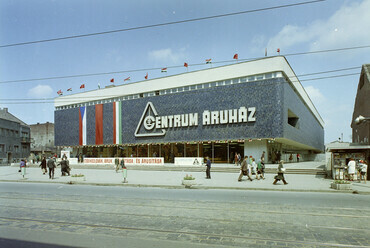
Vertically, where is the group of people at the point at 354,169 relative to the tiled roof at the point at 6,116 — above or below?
below

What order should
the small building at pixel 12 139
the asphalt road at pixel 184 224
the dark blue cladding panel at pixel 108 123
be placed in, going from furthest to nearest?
the small building at pixel 12 139 < the dark blue cladding panel at pixel 108 123 < the asphalt road at pixel 184 224

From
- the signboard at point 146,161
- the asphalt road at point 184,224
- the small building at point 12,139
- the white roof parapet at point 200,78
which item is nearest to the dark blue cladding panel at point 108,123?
the white roof parapet at point 200,78

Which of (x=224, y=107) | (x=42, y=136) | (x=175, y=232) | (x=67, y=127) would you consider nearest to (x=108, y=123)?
(x=67, y=127)

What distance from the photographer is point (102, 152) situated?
182 ft

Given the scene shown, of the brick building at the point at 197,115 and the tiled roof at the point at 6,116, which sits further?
the tiled roof at the point at 6,116

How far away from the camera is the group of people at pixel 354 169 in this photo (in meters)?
19.8

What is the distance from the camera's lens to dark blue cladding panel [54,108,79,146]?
5809 cm

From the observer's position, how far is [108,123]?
53.1m

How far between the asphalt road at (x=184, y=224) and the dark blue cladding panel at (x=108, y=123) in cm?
4123

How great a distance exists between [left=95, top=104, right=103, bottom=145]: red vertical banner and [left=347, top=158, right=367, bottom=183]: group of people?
A: 42.6 m

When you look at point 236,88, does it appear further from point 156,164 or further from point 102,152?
point 102,152

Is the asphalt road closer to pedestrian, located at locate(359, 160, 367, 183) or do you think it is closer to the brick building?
pedestrian, located at locate(359, 160, 367, 183)

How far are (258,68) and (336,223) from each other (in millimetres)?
32499

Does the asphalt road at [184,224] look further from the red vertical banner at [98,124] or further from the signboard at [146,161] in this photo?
the red vertical banner at [98,124]
